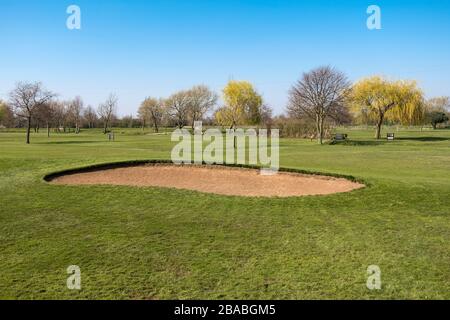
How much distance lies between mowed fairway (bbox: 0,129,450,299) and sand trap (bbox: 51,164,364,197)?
1275 millimetres

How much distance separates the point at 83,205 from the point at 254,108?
77872mm

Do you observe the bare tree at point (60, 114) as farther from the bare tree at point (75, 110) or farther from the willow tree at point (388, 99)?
Answer: the willow tree at point (388, 99)

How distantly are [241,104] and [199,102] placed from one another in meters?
12.9

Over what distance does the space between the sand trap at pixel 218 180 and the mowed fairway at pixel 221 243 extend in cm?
127

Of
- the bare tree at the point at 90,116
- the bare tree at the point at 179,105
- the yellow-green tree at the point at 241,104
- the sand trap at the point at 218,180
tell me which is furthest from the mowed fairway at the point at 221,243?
the bare tree at the point at 90,116

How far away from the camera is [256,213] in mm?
10461

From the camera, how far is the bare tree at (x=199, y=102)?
9350 centimetres

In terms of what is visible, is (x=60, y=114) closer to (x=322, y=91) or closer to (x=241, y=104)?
(x=241, y=104)

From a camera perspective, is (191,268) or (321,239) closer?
(191,268)

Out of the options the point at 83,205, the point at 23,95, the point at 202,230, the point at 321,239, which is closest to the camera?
the point at 321,239

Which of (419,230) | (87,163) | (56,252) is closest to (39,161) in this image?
(87,163)

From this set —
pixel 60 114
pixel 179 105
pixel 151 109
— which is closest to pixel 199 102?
pixel 179 105
